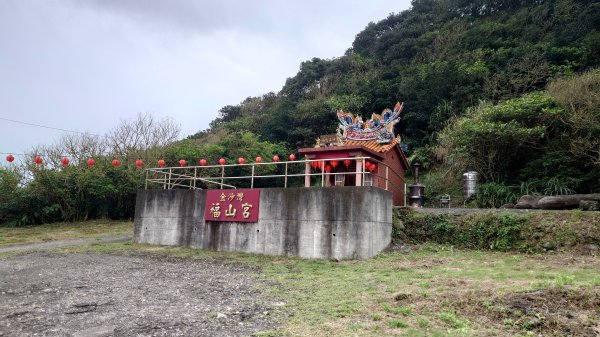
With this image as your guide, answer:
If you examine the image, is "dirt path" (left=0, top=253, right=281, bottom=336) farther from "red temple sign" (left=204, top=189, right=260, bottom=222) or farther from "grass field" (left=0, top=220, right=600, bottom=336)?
"red temple sign" (left=204, top=189, right=260, bottom=222)

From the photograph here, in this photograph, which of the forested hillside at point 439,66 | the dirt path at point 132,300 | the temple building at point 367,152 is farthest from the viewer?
the forested hillside at point 439,66

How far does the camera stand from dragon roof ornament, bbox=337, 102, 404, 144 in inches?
633

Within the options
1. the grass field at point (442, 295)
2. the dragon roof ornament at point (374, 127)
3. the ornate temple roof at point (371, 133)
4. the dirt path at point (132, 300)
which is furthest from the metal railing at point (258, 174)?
the dirt path at point (132, 300)

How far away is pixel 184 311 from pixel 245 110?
4199cm

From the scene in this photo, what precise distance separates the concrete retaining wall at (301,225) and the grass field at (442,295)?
96cm

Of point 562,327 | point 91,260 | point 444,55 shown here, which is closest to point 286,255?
point 91,260

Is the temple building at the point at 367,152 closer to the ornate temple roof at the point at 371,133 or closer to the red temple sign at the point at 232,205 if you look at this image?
the ornate temple roof at the point at 371,133

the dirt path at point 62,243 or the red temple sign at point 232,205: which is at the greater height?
the red temple sign at point 232,205

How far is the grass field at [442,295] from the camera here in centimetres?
472

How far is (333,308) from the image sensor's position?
5.72 metres

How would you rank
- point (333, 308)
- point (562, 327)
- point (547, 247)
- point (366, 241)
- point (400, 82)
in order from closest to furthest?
point (562, 327) < point (333, 308) < point (547, 247) < point (366, 241) < point (400, 82)

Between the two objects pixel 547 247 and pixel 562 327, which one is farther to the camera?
pixel 547 247

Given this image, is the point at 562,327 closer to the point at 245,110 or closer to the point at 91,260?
the point at 91,260

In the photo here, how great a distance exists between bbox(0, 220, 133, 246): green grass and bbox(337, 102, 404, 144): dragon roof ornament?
11.3 metres
